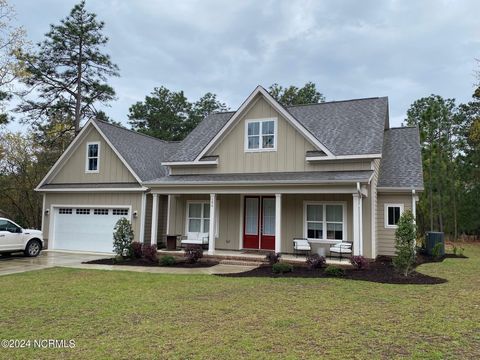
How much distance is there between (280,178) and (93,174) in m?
9.62

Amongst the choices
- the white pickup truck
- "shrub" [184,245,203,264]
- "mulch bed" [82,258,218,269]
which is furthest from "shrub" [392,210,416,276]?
the white pickup truck

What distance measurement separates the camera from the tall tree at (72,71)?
28.0 m

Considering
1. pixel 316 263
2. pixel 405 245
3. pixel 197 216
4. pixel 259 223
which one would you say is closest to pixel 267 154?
pixel 259 223

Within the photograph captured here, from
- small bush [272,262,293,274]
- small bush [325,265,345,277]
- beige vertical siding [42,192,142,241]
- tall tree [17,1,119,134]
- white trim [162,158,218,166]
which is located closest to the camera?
small bush [325,265,345,277]

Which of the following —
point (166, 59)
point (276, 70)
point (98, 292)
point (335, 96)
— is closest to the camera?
point (98, 292)

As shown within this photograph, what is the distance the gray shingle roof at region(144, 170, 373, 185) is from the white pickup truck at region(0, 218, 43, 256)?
17.2 ft

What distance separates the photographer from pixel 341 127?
1616 centimetres

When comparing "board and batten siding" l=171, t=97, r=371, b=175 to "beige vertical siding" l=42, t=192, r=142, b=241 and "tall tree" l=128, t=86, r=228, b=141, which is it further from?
"tall tree" l=128, t=86, r=228, b=141

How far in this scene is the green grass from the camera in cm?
498

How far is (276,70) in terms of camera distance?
25.3 m

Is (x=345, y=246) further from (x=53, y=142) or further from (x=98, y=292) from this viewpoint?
(x=53, y=142)

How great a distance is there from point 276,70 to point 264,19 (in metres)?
8.08

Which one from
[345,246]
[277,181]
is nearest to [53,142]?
[277,181]

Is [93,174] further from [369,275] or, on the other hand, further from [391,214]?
[391,214]
